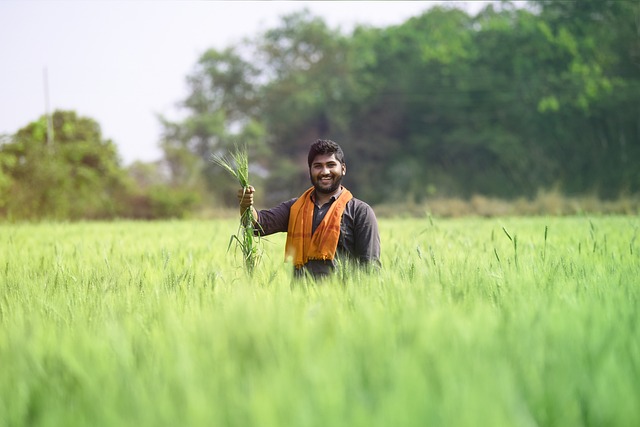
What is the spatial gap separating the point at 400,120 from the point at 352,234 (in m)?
27.7

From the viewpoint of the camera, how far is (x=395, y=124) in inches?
1228

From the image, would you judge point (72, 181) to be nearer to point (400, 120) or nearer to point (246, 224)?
point (400, 120)

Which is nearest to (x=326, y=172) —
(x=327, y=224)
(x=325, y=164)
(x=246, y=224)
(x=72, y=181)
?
(x=325, y=164)

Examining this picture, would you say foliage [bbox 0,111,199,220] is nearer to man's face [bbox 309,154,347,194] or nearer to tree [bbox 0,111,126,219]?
tree [bbox 0,111,126,219]

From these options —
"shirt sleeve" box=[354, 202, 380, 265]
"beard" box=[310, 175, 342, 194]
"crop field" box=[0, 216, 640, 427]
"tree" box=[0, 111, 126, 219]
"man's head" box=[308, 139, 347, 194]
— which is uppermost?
"tree" box=[0, 111, 126, 219]

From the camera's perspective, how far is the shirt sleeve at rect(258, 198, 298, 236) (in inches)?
156

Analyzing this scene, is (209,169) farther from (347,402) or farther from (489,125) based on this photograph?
(347,402)

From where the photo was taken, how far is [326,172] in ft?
12.4

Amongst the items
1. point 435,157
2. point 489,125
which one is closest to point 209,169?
point 435,157

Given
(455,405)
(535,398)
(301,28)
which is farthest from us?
(301,28)

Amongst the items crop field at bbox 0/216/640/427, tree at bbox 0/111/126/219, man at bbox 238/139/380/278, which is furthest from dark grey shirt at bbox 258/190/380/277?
tree at bbox 0/111/126/219

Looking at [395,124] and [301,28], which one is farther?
[301,28]

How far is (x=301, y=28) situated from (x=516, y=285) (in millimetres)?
33458

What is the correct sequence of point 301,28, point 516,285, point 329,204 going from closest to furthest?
point 516,285 < point 329,204 < point 301,28
